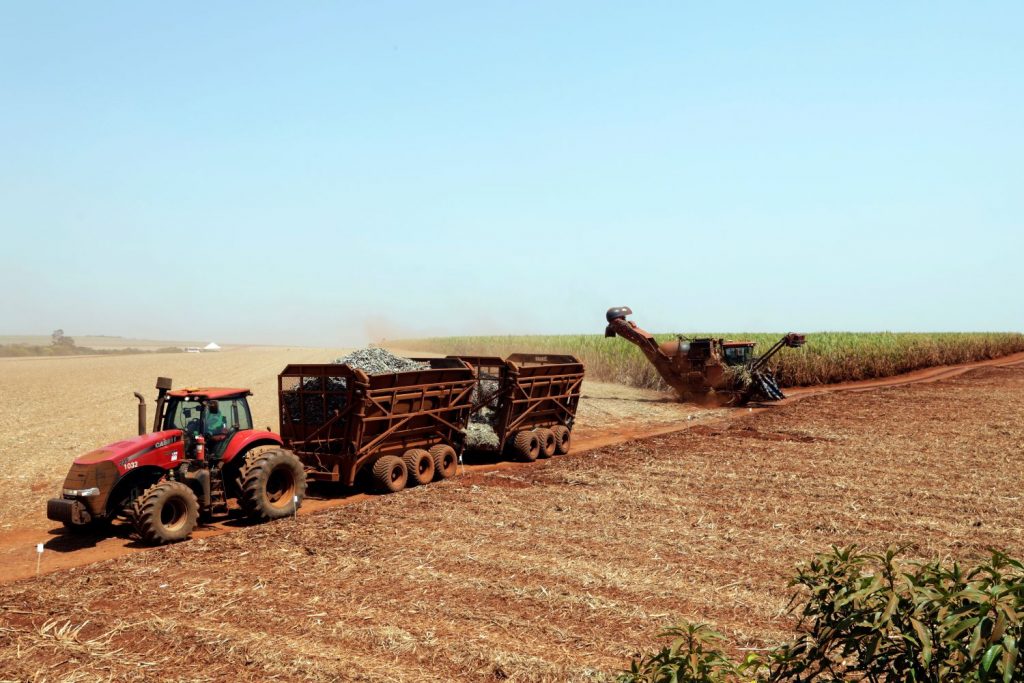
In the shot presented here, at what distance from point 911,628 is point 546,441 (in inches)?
615

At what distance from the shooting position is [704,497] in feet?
45.9

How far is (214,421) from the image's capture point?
12.4 m

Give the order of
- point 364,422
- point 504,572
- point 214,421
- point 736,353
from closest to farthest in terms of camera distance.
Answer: point 504,572 < point 214,421 < point 364,422 < point 736,353

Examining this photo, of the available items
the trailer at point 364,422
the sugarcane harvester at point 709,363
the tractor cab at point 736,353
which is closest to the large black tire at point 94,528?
the trailer at point 364,422

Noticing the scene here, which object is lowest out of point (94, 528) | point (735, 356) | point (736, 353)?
point (94, 528)

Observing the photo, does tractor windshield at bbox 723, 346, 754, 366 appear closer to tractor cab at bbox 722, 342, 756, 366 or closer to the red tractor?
tractor cab at bbox 722, 342, 756, 366

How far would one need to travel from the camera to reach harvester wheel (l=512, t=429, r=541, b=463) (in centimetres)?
1838

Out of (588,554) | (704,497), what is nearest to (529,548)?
(588,554)

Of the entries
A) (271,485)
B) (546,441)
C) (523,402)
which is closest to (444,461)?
(523,402)

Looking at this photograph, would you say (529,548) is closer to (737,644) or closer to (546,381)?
(737,644)

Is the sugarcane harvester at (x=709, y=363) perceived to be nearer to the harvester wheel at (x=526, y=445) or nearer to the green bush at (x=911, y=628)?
the harvester wheel at (x=526, y=445)

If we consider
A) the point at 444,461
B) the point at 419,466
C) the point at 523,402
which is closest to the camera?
the point at 419,466

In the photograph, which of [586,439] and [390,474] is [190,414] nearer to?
[390,474]

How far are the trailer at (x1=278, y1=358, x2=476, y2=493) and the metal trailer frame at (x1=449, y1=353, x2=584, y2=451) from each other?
2.11 meters
